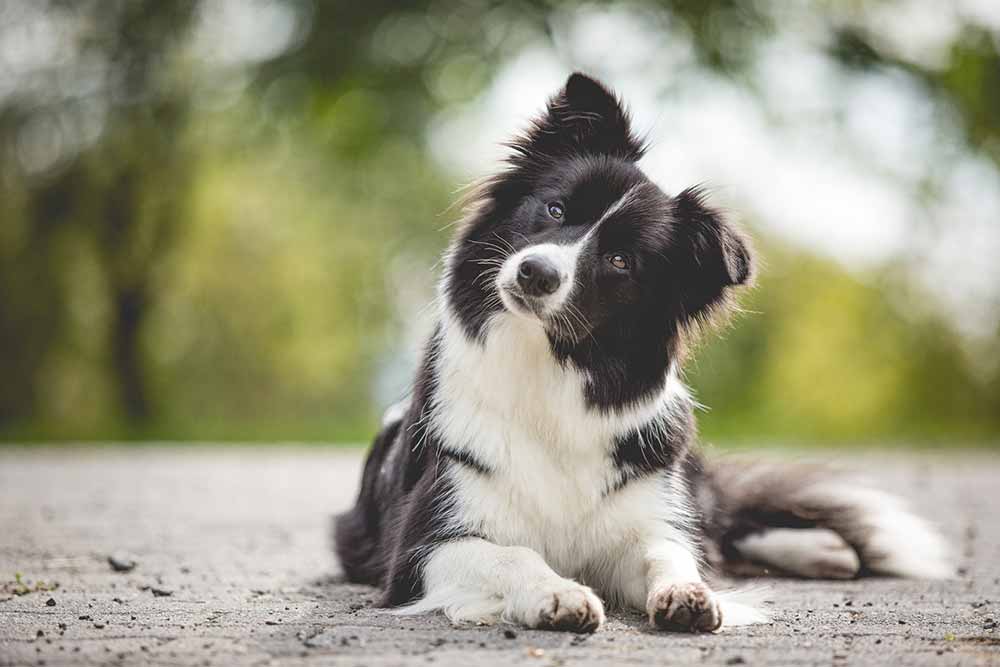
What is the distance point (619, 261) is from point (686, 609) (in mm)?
1326

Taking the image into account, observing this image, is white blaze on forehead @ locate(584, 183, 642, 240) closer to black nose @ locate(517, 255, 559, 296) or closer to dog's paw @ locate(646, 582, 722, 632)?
black nose @ locate(517, 255, 559, 296)

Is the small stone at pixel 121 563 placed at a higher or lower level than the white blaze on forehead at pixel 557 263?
lower

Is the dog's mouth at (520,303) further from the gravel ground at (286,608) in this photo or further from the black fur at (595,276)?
the gravel ground at (286,608)

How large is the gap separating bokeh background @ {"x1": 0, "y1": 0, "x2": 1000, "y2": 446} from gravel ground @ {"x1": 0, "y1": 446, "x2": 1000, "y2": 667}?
11.9 ft

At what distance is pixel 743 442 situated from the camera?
16703mm

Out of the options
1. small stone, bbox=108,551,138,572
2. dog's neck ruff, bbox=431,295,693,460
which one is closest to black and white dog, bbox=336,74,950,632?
dog's neck ruff, bbox=431,295,693,460

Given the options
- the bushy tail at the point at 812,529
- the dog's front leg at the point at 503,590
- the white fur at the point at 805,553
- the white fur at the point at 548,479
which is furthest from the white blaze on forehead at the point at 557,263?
the white fur at the point at 805,553

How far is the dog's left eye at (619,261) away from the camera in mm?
4176

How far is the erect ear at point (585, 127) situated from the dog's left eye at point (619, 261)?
0.61 metres

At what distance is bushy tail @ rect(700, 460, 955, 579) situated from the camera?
534 cm

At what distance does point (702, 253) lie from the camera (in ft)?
14.3

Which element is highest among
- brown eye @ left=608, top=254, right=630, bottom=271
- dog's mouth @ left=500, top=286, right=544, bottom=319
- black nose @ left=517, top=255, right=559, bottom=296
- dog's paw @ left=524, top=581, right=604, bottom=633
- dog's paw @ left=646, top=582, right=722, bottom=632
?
brown eye @ left=608, top=254, right=630, bottom=271

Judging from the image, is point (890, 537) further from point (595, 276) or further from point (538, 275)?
point (538, 275)

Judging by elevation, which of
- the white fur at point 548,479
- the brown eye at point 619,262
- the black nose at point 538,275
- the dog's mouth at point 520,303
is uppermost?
the brown eye at point 619,262
